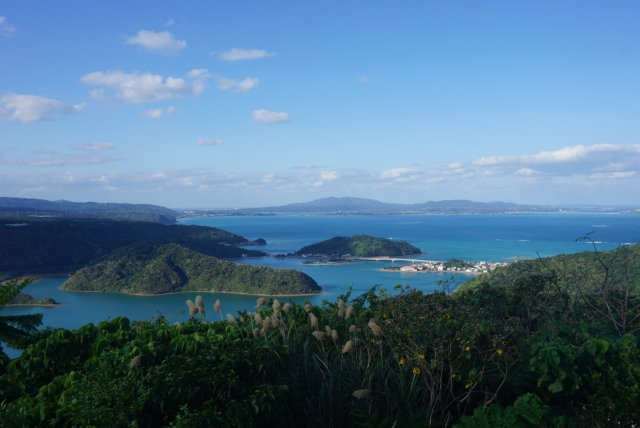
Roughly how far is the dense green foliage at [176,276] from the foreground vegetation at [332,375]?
29.5 m

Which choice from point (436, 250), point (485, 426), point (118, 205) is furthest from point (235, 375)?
point (118, 205)

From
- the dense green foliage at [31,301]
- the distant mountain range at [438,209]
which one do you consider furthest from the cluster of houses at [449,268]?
the distant mountain range at [438,209]

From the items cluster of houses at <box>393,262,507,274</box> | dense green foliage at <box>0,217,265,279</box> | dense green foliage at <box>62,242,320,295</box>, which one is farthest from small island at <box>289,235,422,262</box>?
dense green foliage at <box>62,242,320,295</box>

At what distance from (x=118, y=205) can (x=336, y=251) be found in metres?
76.9

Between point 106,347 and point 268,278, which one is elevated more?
point 106,347

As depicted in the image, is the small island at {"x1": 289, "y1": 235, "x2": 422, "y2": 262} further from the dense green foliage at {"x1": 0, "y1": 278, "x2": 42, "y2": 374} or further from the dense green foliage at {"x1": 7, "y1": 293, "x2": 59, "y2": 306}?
the dense green foliage at {"x1": 0, "y1": 278, "x2": 42, "y2": 374}

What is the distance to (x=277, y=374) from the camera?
350cm

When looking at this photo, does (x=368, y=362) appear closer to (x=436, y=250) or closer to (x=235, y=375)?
(x=235, y=375)

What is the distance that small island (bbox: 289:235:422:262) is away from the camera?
2183 inches

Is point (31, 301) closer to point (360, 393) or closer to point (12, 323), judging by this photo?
point (12, 323)

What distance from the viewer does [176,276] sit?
1422 inches

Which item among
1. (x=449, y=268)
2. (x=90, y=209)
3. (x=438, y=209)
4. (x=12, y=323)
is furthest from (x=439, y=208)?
(x=12, y=323)

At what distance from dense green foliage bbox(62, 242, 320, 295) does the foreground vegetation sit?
29.5 meters

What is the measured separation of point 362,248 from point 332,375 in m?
52.7
